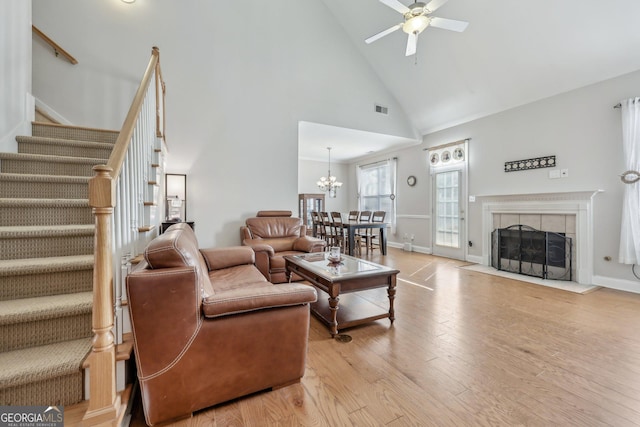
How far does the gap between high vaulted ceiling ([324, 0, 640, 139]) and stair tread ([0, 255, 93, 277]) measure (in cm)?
512

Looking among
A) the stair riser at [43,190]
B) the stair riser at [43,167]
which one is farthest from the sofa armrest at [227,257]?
the stair riser at [43,167]

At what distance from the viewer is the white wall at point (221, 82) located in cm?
362

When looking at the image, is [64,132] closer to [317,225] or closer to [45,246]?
[45,246]

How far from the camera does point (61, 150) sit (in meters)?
2.49

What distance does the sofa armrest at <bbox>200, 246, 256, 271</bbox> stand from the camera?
284cm

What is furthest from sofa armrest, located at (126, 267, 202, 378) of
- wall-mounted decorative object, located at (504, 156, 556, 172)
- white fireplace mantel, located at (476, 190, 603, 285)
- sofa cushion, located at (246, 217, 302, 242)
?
wall-mounted decorative object, located at (504, 156, 556, 172)

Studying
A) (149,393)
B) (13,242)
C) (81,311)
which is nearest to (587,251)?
(149,393)

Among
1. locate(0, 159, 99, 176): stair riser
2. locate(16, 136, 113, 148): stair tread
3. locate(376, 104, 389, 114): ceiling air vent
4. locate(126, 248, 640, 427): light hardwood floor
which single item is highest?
locate(376, 104, 389, 114): ceiling air vent

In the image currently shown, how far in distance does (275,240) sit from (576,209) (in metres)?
4.41

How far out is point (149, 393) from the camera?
4.06 ft

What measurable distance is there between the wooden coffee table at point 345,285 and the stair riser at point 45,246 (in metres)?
1.72

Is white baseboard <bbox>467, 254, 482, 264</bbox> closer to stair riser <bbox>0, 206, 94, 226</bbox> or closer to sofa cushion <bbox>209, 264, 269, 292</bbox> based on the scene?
sofa cushion <bbox>209, 264, 269, 292</bbox>

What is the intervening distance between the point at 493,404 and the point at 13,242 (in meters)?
2.97

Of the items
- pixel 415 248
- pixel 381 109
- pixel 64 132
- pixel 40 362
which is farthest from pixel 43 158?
pixel 415 248
